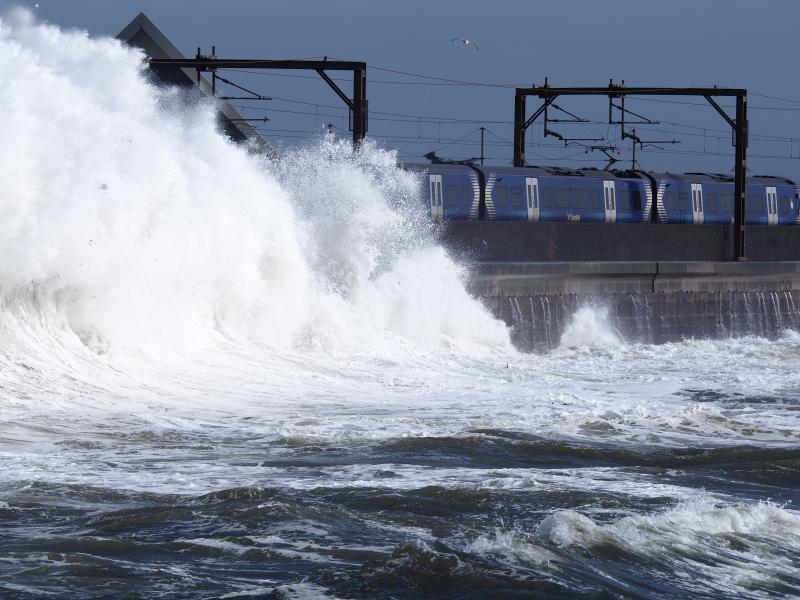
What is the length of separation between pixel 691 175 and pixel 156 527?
27088 mm

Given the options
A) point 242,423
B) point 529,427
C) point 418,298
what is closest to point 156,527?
point 242,423

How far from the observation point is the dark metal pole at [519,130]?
2923cm

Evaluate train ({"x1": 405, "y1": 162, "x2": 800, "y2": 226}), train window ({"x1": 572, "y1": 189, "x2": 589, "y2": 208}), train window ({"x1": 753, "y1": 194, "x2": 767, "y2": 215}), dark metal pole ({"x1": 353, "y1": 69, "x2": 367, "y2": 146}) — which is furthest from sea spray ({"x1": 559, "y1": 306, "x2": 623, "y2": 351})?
train window ({"x1": 753, "y1": 194, "x2": 767, "y2": 215})

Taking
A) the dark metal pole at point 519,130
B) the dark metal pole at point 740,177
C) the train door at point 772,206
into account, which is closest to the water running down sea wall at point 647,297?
the dark metal pole at point 740,177

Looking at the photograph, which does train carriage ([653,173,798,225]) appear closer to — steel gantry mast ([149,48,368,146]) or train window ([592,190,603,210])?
train window ([592,190,603,210])

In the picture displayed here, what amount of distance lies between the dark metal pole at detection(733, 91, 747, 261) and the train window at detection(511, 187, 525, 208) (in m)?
4.54

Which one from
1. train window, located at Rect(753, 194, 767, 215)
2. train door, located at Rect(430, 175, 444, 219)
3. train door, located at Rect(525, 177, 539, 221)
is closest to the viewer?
train door, located at Rect(430, 175, 444, 219)

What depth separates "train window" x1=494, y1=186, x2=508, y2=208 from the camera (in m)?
27.5

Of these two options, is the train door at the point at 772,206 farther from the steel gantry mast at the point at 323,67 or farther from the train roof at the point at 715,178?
the steel gantry mast at the point at 323,67

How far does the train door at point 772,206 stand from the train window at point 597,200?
646cm

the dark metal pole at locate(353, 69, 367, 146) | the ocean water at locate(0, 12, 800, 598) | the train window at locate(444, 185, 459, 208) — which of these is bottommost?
the ocean water at locate(0, 12, 800, 598)

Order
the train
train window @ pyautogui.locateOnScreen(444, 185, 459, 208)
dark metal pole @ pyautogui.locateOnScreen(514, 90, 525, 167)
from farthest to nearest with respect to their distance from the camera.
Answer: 1. dark metal pole @ pyautogui.locateOnScreen(514, 90, 525, 167)
2. the train
3. train window @ pyautogui.locateOnScreen(444, 185, 459, 208)

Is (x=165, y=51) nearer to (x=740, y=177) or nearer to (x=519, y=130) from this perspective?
(x=519, y=130)

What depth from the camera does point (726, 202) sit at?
32.3 meters
